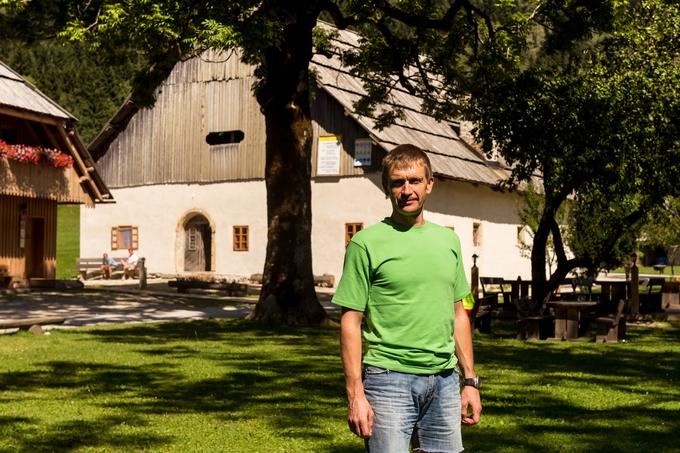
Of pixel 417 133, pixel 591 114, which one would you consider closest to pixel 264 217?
pixel 417 133

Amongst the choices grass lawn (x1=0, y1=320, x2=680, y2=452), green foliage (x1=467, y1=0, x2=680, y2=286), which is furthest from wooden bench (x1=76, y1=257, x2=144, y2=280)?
green foliage (x1=467, y1=0, x2=680, y2=286)

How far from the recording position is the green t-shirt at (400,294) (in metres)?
4.43

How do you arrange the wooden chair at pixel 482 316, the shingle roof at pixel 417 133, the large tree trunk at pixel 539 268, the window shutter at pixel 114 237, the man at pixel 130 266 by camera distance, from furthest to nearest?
the window shutter at pixel 114 237 → the man at pixel 130 266 → the shingle roof at pixel 417 133 → the wooden chair at pixel 482 316 → the large tree trunk at pixel 539 268

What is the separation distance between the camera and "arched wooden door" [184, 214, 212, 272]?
41.4 meters

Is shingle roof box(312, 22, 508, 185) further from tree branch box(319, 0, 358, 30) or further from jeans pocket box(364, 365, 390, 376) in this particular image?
jeans pocket box(364, 365, 390, 376)

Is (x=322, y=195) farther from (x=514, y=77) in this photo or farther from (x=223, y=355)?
(x=223, y=355)

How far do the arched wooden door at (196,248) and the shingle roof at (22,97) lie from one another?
986cm

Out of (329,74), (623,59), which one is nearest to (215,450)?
(623,59)

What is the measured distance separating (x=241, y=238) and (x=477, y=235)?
9002 millimetres

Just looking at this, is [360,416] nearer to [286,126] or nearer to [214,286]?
[286,126]

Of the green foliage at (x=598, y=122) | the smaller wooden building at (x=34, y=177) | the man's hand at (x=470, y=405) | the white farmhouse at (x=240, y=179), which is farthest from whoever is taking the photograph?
the white farmhouse at (x=240, y=179)

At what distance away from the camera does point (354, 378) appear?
4312 mm

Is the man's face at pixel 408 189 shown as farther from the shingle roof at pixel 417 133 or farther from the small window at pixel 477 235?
the small window at pixel 477 235

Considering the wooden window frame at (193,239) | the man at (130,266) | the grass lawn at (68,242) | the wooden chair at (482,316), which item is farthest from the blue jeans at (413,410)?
the grass lawn at (68,242)
